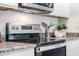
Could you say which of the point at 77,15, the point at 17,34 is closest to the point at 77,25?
the point at 77,15

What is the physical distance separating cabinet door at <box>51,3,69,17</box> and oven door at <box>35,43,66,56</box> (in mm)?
652

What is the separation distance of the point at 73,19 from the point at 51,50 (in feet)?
5.47

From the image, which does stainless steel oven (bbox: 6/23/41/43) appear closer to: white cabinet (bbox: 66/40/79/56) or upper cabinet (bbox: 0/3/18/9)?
upper cabinet (bbox: 0/3/18/9)

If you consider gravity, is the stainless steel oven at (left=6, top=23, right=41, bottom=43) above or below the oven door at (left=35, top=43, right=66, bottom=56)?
above

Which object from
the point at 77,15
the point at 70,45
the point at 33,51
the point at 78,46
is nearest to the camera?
the point at 33,51

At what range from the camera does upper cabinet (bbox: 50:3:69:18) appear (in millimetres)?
2739

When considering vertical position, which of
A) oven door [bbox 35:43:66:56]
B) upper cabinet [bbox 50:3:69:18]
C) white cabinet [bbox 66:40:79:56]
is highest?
upper cabinet [bbox 50:3:69:18]

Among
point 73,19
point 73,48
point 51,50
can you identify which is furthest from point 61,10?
point 51,50

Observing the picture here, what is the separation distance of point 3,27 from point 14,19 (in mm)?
225

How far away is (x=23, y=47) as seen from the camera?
4.69ft

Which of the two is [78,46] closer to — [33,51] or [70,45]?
[70,45]

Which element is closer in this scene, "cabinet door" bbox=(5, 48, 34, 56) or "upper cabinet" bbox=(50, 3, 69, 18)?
"cabinet door" bbox=(5, 48, 34, 56)

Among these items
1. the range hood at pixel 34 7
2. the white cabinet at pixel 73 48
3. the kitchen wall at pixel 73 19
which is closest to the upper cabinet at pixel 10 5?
the range hood at pixel 34 7

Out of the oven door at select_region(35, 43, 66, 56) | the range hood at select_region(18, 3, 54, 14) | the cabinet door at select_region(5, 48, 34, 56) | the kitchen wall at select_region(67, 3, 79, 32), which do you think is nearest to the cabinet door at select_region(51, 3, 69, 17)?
the kitchen wall at select_region(67, 3, 79, 32)
